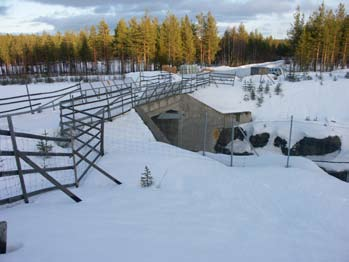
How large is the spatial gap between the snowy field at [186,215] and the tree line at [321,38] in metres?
43.2

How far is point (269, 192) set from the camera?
7.45m

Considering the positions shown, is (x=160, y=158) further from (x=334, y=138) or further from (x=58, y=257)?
(x=334, y=138)

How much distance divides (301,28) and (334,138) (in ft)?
132

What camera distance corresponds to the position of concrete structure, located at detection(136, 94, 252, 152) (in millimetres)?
20250

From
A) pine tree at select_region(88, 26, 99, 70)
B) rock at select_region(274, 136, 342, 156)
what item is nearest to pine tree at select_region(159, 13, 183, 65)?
pine tree at select_region(88, 26, 99, 70)

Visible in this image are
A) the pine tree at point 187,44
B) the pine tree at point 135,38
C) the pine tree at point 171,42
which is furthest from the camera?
the pine tree at point 187,44

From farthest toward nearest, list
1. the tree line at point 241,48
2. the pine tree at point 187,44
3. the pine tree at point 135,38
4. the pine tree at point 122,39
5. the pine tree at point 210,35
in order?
1. the tree line at point 241,48
2. the pine tree at point 210,35
3. the pine tree at point 122,39
4. the pine tree at point 187,44
5. the pine tree at point 135,38

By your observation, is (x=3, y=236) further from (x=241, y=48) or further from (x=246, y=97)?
(x=241, y=48)

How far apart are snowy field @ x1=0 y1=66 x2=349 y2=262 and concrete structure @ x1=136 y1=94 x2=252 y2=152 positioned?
9.55 metres

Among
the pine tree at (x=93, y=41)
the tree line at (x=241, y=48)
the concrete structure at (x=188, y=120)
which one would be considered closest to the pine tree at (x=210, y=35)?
the tree line at (x=241, y=48)

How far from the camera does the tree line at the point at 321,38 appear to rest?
46.7m

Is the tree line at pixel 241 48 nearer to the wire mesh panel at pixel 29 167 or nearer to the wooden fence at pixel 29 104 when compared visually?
the wooden fence at pixel 29 104

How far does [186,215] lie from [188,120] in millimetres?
16550

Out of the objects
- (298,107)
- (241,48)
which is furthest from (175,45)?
(298,107)
